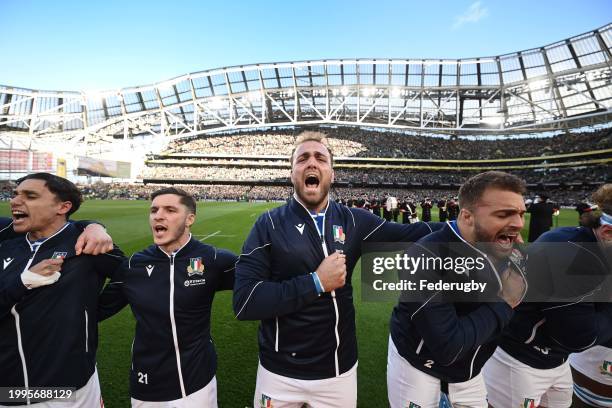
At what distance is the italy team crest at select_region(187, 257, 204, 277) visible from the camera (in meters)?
2.28

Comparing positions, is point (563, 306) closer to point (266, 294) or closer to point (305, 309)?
point (305, 309)

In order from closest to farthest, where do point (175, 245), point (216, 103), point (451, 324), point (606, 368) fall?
point (451, 324) < point (175, 245) < point (606, 368) < point (216, 103)

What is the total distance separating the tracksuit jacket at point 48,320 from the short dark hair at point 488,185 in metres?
2.71

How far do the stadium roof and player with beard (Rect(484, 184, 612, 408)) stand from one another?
42.4 meters

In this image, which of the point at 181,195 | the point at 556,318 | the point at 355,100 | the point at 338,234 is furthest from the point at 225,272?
the point at 355,100

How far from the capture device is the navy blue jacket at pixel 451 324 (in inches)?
62.8

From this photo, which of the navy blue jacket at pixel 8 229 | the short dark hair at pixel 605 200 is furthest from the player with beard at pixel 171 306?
the short dark hair at pixel 605 200

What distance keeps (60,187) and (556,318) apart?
3677mm

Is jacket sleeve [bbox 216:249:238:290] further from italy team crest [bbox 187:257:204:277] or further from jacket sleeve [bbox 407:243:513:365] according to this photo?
jacket sleeve [bbox 407:243:513:365]

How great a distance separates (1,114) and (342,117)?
53.9 meters

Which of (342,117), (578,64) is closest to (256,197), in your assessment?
(342,117)

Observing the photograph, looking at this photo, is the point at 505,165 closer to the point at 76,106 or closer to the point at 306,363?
the point at 306,363

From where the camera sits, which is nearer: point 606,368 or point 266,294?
point 266,294

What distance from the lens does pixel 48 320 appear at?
2037 millimetres
